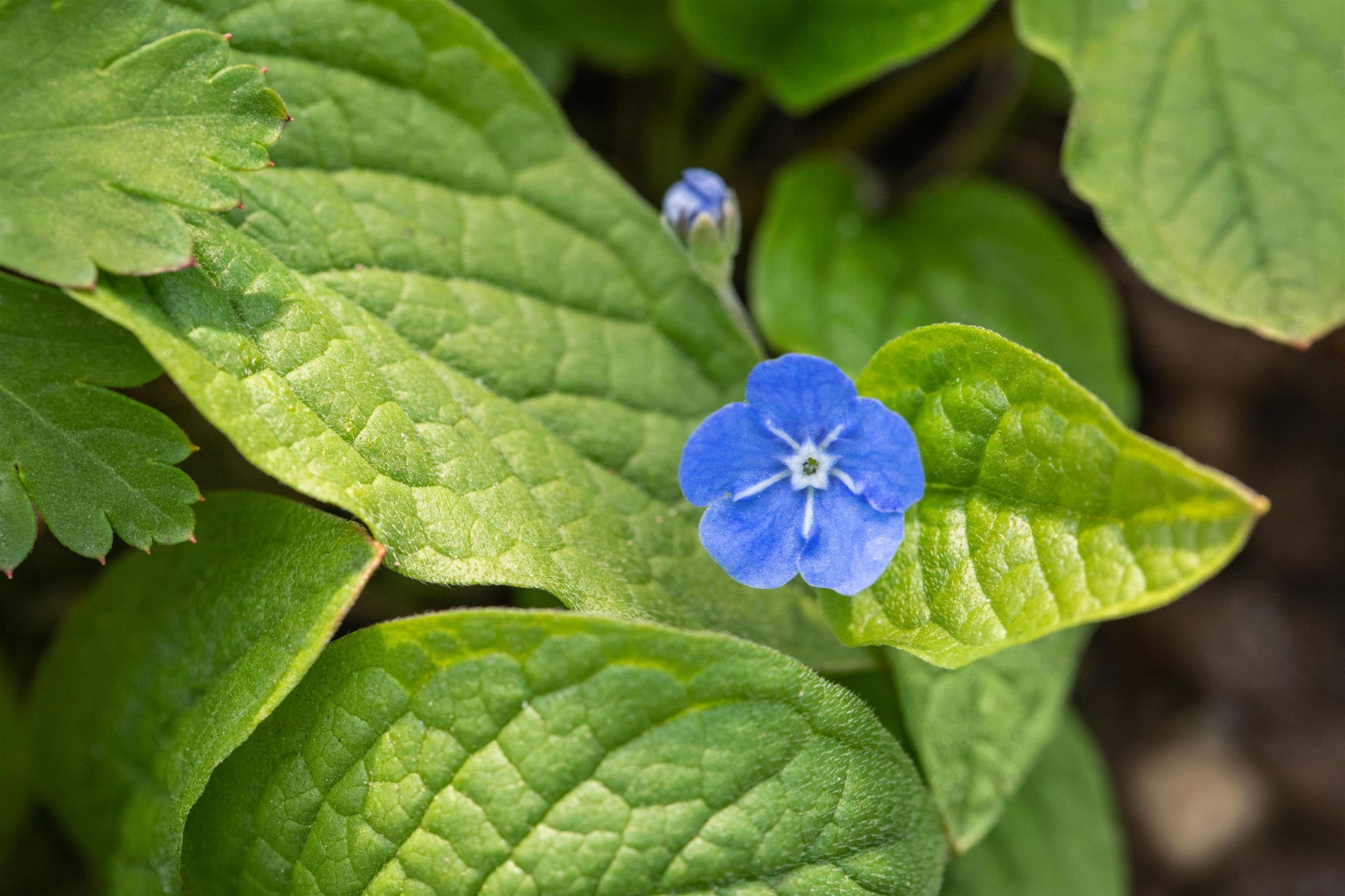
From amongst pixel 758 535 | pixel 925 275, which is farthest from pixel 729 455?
pixel 925 275

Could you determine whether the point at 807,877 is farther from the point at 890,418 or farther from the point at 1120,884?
the point at 1120,884

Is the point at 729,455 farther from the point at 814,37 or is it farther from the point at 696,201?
the point at 814,37

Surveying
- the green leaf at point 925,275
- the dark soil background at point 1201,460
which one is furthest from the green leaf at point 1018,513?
the dark soil background at point 1201,460

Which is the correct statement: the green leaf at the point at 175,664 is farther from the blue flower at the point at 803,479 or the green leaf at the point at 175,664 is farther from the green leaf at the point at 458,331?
the blue flower at the point at 803,479

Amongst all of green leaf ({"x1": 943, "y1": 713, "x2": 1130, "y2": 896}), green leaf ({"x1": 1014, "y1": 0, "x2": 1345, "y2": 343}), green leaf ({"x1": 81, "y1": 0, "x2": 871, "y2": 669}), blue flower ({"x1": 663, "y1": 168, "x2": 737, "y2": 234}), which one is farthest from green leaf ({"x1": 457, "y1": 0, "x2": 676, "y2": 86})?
green leaf ({"x1": 943, "y1": 713, "x2": 1130, "y2": 896})

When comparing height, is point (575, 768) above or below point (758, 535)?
below

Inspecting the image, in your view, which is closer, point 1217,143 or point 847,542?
point 847,542

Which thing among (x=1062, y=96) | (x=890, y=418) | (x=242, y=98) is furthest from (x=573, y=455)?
(x=1062, y=96)

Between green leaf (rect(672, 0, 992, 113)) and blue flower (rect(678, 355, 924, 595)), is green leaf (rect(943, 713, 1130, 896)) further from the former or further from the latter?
green leaf (rect(672, 0, 992, 113))
